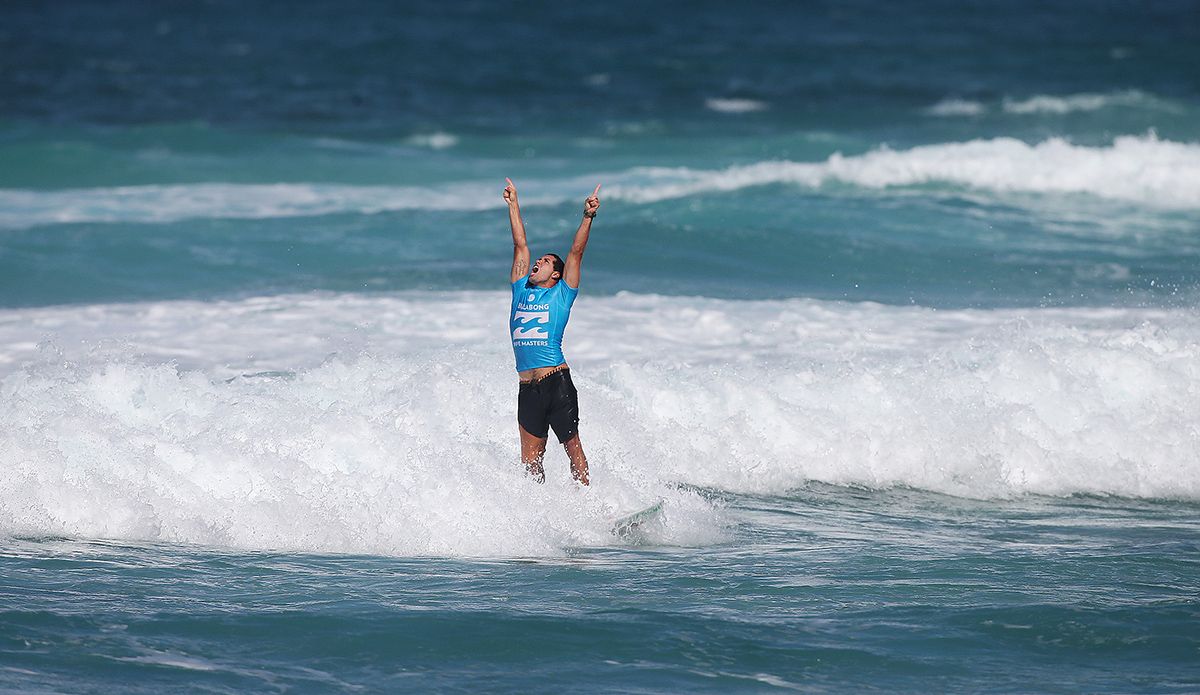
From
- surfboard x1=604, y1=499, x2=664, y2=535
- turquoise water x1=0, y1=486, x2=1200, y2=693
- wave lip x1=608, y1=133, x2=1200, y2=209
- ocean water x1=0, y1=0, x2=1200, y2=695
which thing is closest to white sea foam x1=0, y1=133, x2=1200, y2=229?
wave lip x1=608, y1=133, x2=1200, y2=209

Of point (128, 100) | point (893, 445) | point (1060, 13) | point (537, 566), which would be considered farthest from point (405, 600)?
point (1060, 13)

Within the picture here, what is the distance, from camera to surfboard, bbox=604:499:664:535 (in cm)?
797

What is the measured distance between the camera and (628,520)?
26.2 ft

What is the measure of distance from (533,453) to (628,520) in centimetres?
80

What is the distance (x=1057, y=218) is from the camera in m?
21.9

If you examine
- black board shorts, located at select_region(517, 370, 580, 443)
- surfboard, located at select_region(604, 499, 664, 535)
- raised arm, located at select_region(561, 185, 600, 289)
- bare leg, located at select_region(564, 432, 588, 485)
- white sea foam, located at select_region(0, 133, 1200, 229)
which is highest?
white sea foam, located at select_region(0, 133, 1200, 229)

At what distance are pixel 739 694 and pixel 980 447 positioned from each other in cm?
553

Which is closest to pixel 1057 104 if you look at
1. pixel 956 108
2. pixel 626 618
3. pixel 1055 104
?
pixel 1055 104

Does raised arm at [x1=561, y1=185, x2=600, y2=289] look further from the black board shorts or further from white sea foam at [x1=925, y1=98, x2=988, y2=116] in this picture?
white sea foam at [x1=925, y1=98, x2=988, y2=116]

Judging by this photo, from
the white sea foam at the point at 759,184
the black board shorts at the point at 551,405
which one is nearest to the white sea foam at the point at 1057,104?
the white sea foam at the point at 759,184

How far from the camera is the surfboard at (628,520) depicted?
7.97 metres

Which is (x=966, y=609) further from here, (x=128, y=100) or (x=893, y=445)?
(x=128, y=100)

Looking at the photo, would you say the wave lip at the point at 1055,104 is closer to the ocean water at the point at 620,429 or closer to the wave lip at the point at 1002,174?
the ocean water at the point at 620,429

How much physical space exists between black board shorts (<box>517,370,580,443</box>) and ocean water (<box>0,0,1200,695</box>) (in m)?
0.42
